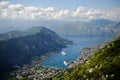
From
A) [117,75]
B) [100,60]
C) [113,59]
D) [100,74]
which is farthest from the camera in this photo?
[100,60]

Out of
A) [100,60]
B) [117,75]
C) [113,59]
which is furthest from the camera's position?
[100,60]

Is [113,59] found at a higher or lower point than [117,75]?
higher

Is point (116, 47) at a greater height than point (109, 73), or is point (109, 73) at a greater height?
point (116, 47)

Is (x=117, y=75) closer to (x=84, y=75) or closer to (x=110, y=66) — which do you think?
(x=110, y=66)

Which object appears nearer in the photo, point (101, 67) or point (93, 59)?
point (101, 67)

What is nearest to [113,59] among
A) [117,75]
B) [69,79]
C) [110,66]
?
[110,66]

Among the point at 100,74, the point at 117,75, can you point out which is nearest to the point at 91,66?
the point at 100,74

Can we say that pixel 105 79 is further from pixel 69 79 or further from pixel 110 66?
pixel 69 79

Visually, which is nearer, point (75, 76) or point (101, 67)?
point (101, 67)

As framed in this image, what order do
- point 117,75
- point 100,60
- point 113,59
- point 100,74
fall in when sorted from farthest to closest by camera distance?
point 100,60, point 113,59, point 100,74, point 117,75
